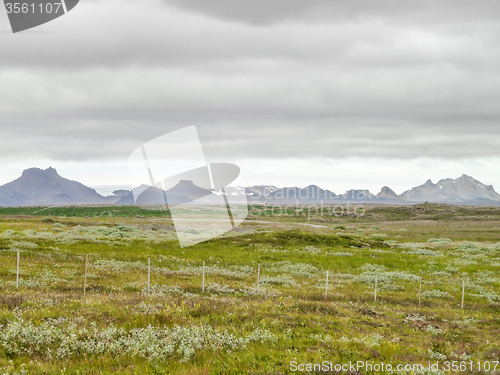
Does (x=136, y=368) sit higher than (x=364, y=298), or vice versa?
(x=136, y=368)

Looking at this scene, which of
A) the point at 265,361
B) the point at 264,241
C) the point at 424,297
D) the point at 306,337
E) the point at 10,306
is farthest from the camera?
the point at 264,241

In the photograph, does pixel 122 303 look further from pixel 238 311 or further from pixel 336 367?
pixel 336 367

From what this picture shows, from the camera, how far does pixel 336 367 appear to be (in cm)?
1017

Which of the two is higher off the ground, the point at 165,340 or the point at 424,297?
the point at 165,340

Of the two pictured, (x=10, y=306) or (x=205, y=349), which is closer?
(x=205, y=349)

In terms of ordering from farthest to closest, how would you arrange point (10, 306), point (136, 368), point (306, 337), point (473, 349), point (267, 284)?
1. point (267, 284)
2. point (10, 306)
3. point (306, 337)
4. point (473, 349)
5. point (136, 368)

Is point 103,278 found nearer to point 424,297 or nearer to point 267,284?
point 267,284

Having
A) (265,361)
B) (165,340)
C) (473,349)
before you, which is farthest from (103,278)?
(473,349)

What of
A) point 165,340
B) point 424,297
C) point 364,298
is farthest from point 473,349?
point 424,297

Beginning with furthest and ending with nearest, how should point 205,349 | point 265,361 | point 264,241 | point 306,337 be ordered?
point 264,241
point 306,337
point 205,349
point 265,361

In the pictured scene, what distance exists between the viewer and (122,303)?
1700cm

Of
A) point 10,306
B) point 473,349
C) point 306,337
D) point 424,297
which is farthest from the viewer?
point 424,297

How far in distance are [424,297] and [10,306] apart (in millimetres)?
23987

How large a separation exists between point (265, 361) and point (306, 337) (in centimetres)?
302
